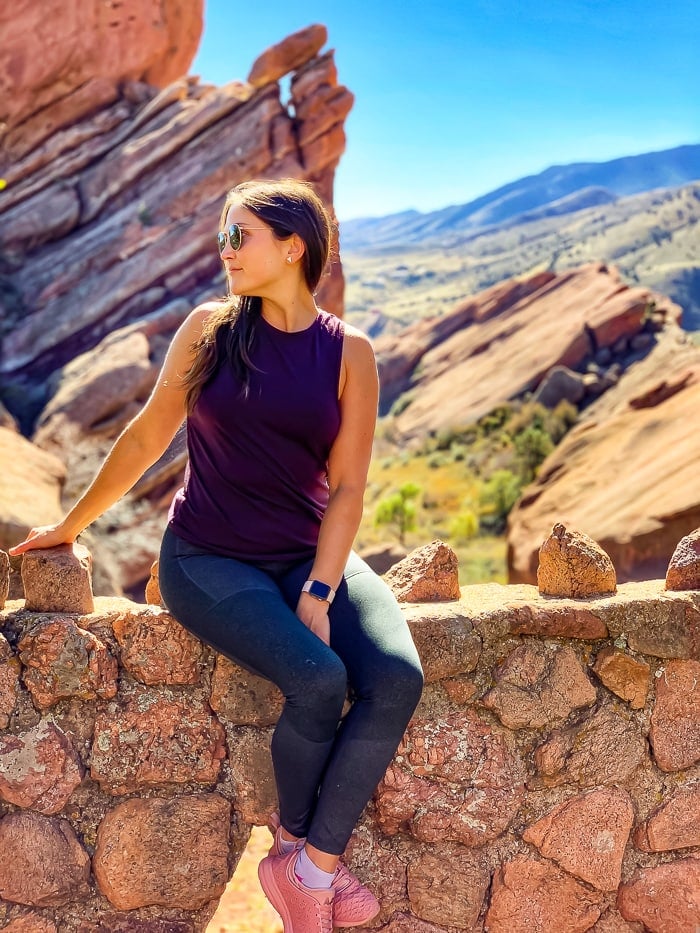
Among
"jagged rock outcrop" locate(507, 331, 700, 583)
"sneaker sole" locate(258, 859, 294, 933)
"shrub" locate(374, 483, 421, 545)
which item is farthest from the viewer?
"shrub" locate(374, 483, 421, 545)

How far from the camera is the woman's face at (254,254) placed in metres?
2.31

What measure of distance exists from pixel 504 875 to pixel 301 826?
667 millimetres

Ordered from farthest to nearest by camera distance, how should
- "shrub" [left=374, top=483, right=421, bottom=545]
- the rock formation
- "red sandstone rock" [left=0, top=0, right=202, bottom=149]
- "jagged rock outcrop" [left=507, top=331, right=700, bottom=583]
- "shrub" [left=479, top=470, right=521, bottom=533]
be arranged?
1. the rock formation
2. "red sandstone rock" [left=0, top=0, right=202, bottom=149]
3. "shrub" [left=479, top=470, right=521, bottom=533]
4. "shrub" [left=374, top=483, right=421, bottom=545]
5. "jagged rock outcrop" [left=507, top=331, right=700, bottom=583]

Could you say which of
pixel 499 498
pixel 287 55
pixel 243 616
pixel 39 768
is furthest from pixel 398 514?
pixel 243 616

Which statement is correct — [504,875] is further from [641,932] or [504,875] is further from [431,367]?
[431,367]

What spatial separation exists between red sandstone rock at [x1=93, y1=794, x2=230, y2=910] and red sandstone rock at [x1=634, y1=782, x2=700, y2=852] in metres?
1.18

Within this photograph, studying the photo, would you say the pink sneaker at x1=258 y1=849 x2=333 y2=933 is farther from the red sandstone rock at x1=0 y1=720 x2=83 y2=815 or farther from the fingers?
the fingers

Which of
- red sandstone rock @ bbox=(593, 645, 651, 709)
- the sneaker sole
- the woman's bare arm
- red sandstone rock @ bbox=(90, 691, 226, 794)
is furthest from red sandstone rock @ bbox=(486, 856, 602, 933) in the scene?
the woman's bare arm

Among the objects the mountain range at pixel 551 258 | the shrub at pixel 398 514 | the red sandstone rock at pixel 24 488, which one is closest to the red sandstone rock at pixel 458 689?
the red sandstone rock at pixel 24 488

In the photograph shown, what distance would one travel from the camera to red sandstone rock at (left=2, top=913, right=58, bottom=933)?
2.24 meters

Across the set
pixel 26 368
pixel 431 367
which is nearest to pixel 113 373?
pixel 26 368

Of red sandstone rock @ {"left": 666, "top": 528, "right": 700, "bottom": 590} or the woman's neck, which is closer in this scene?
the woman's neck

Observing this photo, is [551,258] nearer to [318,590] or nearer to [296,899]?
[318,590]

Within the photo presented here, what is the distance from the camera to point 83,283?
22.9m
